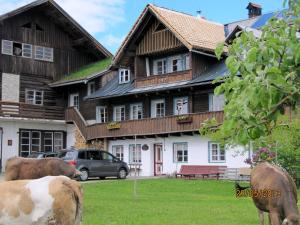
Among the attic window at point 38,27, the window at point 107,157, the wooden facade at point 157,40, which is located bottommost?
the window at point 107,157

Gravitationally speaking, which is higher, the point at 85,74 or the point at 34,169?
the point at 85,74

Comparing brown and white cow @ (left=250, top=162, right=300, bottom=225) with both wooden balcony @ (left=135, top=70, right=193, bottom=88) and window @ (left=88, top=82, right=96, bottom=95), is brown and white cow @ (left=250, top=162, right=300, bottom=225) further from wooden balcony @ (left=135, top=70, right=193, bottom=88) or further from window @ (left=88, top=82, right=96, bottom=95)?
window @ (left=88, top=82, right=96, bottom=95)

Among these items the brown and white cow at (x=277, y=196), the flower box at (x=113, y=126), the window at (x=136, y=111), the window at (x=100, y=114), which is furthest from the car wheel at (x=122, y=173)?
the brown and white cow at (x=277, y=196)

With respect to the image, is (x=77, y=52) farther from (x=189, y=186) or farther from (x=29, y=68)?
(x=189, y=186)

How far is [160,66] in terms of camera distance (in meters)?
39.2

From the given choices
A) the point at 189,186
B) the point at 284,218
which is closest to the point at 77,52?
the point at 189,186

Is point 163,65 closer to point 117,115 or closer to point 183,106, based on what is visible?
point 183,106

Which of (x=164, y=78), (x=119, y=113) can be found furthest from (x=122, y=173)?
(x=119, y=113)

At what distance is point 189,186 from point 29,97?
21.4 m

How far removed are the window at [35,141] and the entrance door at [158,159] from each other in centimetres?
1041

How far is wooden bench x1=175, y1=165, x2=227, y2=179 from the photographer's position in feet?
106

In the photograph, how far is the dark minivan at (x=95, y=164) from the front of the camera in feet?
104

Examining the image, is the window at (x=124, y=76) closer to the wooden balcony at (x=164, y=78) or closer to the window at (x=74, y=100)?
the wooden balcony at (x=164, y=78)

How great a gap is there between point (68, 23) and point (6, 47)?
580 centimetres
